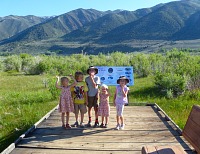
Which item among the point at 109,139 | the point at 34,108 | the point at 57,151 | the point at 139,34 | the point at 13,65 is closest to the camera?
the point at 57,151

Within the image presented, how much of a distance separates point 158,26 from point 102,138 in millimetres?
109797

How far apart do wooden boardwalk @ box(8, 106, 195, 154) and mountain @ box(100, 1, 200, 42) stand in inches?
3885

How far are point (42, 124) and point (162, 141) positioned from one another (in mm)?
3001

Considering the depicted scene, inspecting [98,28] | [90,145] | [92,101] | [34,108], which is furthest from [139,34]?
[90,145]

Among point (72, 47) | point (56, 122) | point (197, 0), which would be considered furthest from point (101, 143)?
point (197, 0)

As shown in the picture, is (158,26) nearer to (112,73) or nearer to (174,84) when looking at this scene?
(174,84)

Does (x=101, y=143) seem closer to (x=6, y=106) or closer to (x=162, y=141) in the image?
(x=162, y=141)

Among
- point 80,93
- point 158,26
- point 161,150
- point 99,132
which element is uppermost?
point 158,26

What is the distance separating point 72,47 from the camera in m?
107

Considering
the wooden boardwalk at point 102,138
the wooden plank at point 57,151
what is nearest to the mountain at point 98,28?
the wooden boardwalk at point 102,138

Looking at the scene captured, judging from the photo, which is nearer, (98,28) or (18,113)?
(18,113)

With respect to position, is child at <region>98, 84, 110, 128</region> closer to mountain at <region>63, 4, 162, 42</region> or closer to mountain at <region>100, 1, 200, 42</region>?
mountain at <region>100, 1, 200, 42</region>

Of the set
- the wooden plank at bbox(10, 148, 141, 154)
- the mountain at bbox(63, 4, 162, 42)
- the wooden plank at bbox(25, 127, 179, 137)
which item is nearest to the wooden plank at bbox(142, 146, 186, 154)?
the wooden plank at bbox(10, 148, 141, 154)

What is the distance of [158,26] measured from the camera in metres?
112
